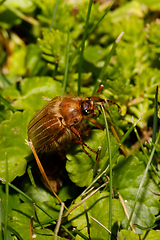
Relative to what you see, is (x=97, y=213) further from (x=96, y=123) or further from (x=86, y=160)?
(x=96, y=123)

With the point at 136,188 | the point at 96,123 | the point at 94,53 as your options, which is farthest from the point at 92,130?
the point at 94,53

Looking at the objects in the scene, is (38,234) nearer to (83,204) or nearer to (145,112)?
(83,204)

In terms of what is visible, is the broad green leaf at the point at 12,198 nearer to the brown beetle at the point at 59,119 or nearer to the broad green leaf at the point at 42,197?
the broad green leaf at the point at 42,197

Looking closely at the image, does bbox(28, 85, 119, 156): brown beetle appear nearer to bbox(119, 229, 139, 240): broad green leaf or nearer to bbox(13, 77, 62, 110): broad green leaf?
bbox(13, 77, 62, 110): broad green leaf

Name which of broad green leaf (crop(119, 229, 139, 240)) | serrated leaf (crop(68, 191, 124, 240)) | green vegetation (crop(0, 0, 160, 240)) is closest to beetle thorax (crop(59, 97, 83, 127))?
green vegetation (crop(0, 0, 160, 240))

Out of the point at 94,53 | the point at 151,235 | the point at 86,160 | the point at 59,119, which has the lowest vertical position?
the point at 151,235

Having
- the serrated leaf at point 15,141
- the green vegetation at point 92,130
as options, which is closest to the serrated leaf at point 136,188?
the green vegetation at point 92,130

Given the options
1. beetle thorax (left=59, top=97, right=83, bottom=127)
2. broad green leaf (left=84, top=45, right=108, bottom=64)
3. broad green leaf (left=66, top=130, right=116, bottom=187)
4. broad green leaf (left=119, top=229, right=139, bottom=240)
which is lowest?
broad green leaf (left=119, top=229, right=139, bottom=240)

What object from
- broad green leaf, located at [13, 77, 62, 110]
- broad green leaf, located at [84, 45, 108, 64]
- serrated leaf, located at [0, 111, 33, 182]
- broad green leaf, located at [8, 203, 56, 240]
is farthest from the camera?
broad green leaf, located at [84, 45, 108, 64]
